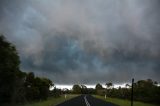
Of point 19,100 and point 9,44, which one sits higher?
point 9,44

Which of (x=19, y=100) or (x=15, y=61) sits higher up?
(x=15, y=61)

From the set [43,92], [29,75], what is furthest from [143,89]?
[29,75]

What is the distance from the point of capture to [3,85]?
37.0 meters

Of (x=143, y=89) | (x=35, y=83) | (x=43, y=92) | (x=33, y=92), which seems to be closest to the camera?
(x=33, y=92)

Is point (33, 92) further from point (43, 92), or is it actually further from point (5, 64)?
point (5, 64)

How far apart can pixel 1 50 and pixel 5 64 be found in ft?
5.18

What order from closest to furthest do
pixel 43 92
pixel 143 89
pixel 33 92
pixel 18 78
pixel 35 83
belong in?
pixel 18 78, pixel 33 92, pixel 35 83, pixel 43 92, pixel 143 89

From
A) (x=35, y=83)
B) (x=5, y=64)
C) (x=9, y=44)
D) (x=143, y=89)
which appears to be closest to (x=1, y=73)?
(x=5, y=64)

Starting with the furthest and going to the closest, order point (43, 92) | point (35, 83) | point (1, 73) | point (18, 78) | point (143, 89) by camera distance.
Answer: point (143, 89) → point (43, 92) → point (35, 83) → point (18, 78) → point (1, 73)

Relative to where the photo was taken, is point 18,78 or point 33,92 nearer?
point 18,78

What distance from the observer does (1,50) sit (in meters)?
37.7

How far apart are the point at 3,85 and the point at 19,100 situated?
499cm

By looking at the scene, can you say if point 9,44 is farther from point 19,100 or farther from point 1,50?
point 19,100

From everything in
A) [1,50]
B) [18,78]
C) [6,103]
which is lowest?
[6,103]
